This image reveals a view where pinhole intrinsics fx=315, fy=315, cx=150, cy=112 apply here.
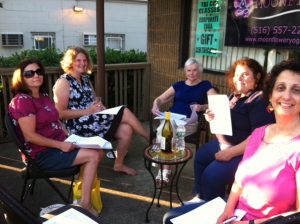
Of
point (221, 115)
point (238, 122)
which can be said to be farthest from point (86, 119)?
point (238, 122)

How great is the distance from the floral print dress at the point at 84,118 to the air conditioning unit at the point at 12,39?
7.50 m

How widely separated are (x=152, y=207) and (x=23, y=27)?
29.4 ft

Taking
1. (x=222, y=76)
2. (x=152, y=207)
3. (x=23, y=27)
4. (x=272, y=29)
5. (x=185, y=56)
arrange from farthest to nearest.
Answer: (x=23, y=27) → (x=185, y=56) → (x=222, y=76) → (x=272, y=29) → (x=152, y=207)

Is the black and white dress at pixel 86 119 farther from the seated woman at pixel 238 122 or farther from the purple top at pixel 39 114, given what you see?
the seated woman at pixel 238 122

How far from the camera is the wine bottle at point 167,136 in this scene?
8.95 ft

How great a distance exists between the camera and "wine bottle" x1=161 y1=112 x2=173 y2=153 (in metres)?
2.73

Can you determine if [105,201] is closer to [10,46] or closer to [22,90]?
[22,90]

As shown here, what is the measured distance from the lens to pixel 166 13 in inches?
199

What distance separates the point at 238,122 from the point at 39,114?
1.67 meters

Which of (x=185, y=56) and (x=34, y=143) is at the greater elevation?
(x=185, y=56)

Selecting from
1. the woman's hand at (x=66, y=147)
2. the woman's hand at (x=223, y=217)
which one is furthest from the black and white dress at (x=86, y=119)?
the woman's hand at (x=223, y=217)

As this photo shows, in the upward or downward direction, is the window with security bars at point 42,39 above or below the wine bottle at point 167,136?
above

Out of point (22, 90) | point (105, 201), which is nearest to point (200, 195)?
point (105, 201)

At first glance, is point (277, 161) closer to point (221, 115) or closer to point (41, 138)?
point (221, 115)
